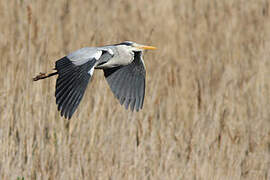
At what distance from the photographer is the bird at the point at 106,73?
8.52ft

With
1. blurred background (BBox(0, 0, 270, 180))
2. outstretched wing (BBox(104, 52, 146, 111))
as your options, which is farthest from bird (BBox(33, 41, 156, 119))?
blurred background (BBox(0, 0, 270, 180))

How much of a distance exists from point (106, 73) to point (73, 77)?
24.5 inches

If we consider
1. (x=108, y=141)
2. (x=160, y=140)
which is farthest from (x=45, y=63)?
(x=160, y=140)

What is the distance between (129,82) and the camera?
3.26 m

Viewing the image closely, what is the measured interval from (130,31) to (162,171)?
169cm

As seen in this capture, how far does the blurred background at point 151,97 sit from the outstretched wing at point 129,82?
0.33ft

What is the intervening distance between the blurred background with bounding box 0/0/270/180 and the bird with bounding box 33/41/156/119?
0.15m

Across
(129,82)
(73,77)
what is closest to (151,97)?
(129,82)

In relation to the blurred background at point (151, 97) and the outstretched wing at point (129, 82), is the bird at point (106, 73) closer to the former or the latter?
the outstretched wing at point (129, 82)

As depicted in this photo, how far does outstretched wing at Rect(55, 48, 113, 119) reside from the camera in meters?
2.56

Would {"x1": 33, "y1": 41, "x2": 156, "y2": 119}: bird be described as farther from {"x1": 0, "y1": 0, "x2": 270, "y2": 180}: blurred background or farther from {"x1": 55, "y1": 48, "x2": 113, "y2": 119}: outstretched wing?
{"x1": 0, "y1": 0, "x2": 270, "y2": 180}: blurred background

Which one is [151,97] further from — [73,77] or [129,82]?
[73,77]

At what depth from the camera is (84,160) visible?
9.81 ft

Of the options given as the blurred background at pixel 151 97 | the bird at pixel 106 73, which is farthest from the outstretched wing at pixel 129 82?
the blurred background at pixel 151 97
